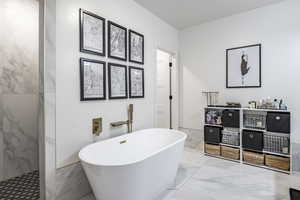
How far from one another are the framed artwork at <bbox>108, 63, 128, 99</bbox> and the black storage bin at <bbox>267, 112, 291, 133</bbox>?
2.46 metres

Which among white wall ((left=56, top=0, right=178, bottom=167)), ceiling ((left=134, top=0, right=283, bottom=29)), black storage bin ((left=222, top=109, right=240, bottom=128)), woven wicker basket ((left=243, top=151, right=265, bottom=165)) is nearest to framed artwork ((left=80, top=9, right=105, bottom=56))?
white wall ((left=56, top=0, right=178, bottom=167))

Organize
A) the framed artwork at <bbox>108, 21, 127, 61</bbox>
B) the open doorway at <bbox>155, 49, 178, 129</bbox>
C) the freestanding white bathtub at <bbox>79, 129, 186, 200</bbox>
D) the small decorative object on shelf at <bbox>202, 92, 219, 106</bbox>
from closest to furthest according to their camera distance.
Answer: the freestanding white bathtub at <bbox>79, 129, 186, 200</bbox> < the framed artwork at <bbox>108, 21, 127, 61</bbox> < the small decorative object on shelf at <bbox>202, 92, 219, 106</bbox> < the open doorway at <bbox>155, 49, 178, 129</bbox>

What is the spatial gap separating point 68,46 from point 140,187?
1.81m

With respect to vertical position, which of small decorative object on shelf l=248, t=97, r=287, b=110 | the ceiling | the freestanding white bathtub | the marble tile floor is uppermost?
Answer: the ceiling

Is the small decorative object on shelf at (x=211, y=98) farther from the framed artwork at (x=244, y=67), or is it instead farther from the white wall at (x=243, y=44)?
the framed artwork at (x=244, y=67)

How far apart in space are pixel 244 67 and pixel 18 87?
13.2ft

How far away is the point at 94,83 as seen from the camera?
7.47 ft

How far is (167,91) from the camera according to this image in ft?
14.1

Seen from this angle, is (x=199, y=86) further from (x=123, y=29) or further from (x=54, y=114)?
(x=54, y=114)

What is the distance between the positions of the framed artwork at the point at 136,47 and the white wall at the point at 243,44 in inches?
58.7

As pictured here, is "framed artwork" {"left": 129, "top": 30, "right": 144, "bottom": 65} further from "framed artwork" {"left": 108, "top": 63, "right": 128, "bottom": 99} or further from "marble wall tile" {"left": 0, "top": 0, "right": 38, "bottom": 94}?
"marble wall tile" {"left": 0, "top": 0, "right": 38, "bottom": 94}

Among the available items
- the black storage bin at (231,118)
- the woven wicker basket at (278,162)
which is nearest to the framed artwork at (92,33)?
the black storage bin at (231,118)

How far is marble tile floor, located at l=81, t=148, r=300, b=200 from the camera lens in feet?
6.74

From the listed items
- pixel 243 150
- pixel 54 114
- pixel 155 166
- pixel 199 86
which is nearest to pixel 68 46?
pixel 54 114
